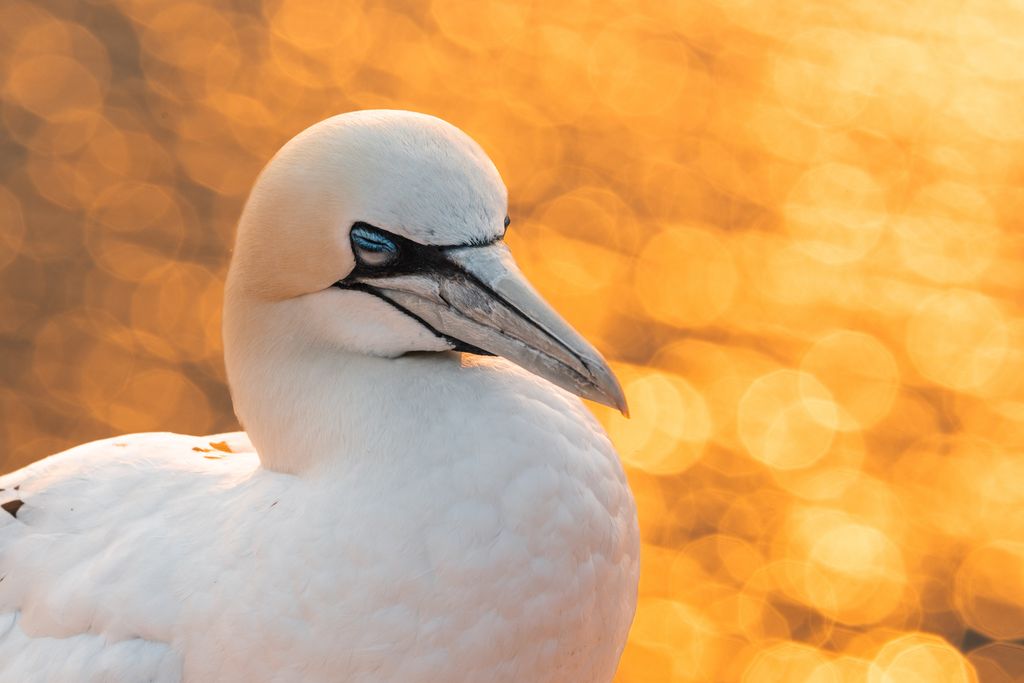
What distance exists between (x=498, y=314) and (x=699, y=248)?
3.76 metres

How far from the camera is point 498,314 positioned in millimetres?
2025

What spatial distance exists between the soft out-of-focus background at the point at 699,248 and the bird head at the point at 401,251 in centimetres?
206

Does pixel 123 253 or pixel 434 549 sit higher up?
pixel 434 549

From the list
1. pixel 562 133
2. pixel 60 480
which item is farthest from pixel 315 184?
pixel 562 133

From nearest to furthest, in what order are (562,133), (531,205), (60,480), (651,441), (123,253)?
(60,480), (651,441), (123,253), (531,205), (562,133)

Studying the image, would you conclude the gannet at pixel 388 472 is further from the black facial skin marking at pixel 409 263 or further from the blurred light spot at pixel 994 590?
the blurred light spot at pixel 994 590

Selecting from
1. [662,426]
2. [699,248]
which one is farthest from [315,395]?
[699,248]

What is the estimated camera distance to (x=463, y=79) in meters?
6.50

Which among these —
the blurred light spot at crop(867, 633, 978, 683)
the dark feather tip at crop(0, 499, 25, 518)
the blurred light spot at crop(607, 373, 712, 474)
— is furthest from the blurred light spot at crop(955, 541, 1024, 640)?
the dark feather tip at crop(0, 499, 25, 518)

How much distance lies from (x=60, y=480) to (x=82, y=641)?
1.30 ft

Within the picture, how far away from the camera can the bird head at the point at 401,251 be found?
199 centimetres

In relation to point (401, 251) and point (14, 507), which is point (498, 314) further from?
point (14, 507)

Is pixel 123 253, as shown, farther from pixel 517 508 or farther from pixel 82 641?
pixel 517 508

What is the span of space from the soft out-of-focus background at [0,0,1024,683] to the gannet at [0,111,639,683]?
6.29ft
